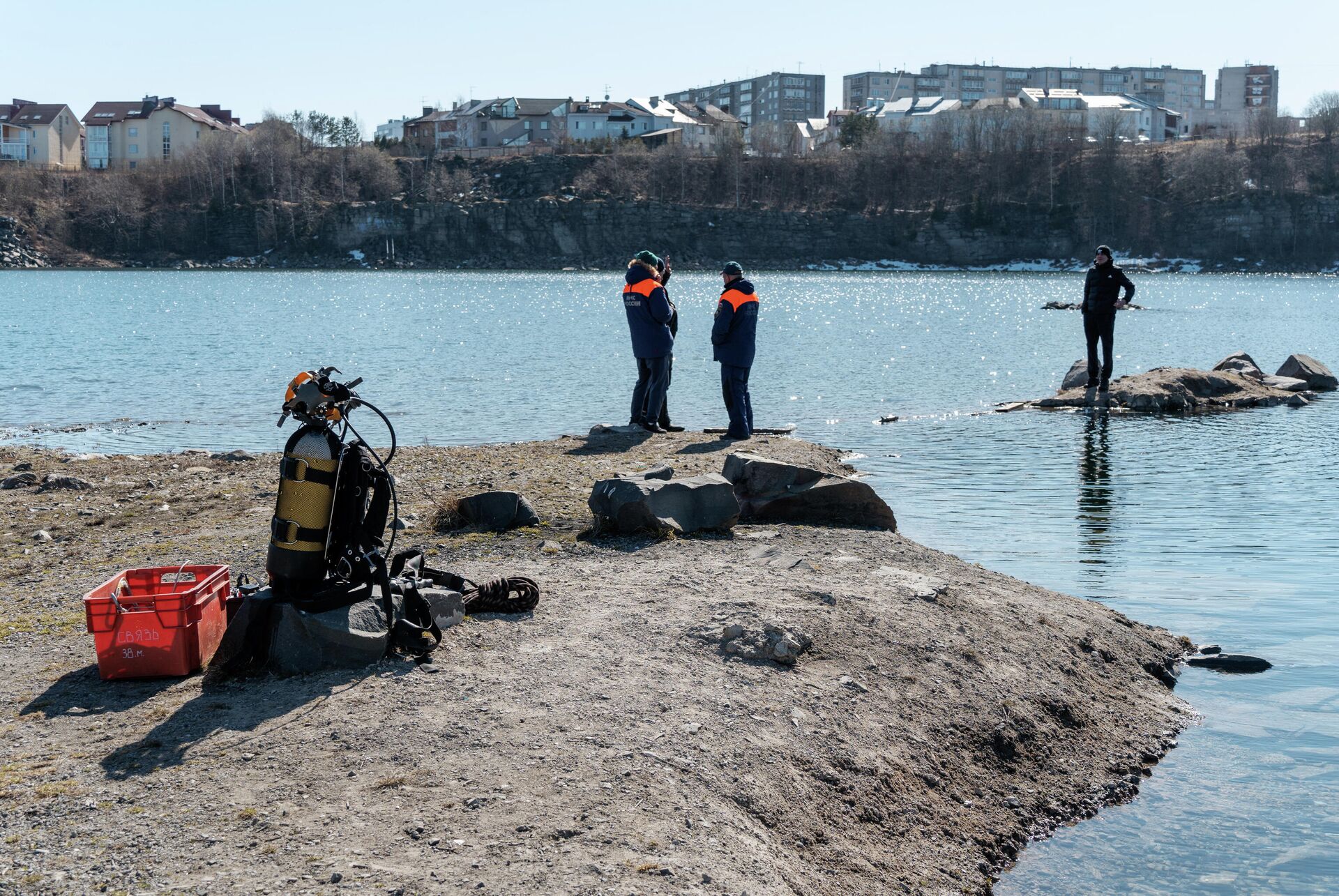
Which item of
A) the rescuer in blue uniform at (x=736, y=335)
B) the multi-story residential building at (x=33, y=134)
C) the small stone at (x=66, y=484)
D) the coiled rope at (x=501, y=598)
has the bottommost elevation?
the small stone at (x=66, y=484)

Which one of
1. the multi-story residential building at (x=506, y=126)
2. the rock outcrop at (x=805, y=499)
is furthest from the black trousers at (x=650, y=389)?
the multi-story residential building at (x=506, y=126)

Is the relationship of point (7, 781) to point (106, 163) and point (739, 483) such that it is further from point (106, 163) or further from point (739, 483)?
point (106, 163)

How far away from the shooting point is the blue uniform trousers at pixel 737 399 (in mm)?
15281

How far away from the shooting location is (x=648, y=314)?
15070 millimetres

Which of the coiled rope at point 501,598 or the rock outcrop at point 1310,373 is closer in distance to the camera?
the coiled rope at point 501,598

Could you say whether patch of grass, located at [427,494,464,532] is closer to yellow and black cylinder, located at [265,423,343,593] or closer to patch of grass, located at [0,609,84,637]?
patch of grass, located at [0,609,84,637]

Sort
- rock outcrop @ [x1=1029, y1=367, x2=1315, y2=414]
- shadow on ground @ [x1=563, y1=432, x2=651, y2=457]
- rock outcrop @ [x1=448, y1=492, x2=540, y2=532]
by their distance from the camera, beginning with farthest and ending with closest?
1. rock outcrop @ [x1=1029, y1=367, x2=1315, y2=414]
2. shadow on ground @ [x1=563, y1=432, x2=651, y2=457]
3. rock outcrop @ [x1=448, y1=492, x2=540, y2=532]

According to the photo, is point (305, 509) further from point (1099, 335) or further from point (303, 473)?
point (1099, 335)

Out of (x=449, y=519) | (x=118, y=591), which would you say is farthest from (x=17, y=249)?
(x=118, y=591)

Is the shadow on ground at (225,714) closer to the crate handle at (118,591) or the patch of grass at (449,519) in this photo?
the crate handle at (118,591)

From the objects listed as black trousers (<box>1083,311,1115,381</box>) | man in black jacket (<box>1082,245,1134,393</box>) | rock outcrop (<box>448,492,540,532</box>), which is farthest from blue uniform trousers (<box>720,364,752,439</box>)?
black trousers (<box>1083,311,1115,381</box>)

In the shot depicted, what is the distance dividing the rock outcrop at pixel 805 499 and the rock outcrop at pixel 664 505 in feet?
2.24

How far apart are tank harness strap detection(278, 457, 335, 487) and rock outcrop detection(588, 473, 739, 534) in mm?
3755

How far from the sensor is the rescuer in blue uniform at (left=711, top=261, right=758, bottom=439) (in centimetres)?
1480
